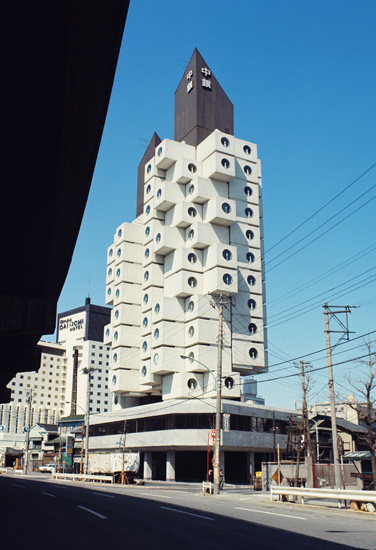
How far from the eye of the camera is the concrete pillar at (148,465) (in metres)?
70.2

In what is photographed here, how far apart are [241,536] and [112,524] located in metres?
4.16

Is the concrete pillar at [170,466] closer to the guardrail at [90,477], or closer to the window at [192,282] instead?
the guardrail at [90,477]

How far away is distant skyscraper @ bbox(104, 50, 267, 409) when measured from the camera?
243 ft

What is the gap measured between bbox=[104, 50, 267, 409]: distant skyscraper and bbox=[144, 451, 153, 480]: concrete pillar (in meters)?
8.34

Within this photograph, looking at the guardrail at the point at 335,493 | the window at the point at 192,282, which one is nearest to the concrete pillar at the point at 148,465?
the window at the point at 192,282

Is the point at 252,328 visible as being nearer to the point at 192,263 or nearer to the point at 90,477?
the point at 192,263

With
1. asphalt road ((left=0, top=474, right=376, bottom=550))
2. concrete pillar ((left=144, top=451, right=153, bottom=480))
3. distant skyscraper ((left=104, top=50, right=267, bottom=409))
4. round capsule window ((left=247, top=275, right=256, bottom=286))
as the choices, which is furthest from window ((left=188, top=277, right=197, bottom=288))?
asphalt road ((left=0, top=474, right=376, bottom=550))

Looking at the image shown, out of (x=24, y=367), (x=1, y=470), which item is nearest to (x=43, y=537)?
(x=24, y=367)

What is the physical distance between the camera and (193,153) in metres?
85.1

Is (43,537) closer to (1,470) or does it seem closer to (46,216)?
(46,216)

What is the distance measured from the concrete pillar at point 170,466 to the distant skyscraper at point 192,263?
790cm

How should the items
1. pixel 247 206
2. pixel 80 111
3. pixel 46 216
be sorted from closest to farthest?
pixel 80 111 → pixel 46 216 → pixel 247 206

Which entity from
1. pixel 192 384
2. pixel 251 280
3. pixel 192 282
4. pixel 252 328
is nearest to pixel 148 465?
pixel 192 384

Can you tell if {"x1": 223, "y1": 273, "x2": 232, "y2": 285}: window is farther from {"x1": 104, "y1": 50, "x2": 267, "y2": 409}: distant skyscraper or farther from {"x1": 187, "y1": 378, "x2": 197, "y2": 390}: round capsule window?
{"x1": 187, "y1": 378, "x2": 197, "y2": 390}: round capsule window
